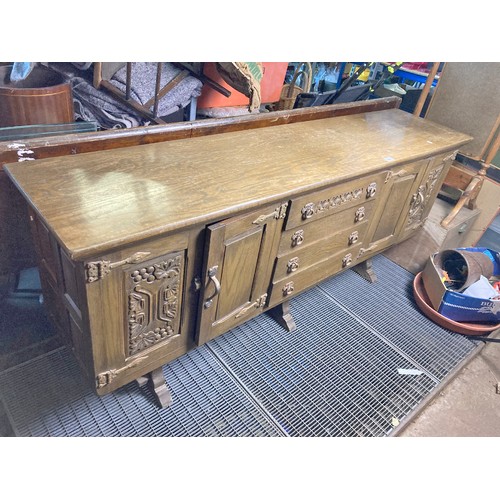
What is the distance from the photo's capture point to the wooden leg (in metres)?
1.79

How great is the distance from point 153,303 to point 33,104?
108cm

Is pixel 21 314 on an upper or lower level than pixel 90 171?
lower

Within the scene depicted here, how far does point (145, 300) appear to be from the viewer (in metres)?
1.41

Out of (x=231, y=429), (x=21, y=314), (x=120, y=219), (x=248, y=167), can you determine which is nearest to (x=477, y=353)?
(x=231, y=429)

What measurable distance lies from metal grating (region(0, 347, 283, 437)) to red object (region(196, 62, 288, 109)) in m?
1.94

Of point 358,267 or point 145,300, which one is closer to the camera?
point 145,300

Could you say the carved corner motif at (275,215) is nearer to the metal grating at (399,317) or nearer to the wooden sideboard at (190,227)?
the wooden sideboard at (190,227)

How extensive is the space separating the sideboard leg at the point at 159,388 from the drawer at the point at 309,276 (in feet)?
1.98

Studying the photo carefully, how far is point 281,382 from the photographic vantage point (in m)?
2.01

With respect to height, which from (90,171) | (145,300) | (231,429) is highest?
(90,171)

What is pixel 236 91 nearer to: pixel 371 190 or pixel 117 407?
pixel 371 190

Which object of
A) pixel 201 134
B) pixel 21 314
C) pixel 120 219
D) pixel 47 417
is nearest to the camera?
pixel 120 219

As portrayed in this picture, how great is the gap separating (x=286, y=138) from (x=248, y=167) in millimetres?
437

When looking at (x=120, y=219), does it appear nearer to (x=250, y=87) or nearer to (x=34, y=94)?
(x=34, y=94)
